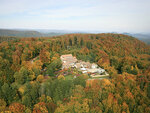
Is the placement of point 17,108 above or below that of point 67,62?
below

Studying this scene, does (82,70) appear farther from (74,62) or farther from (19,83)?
(19,83)

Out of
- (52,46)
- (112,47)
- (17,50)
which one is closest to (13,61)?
(17,50)

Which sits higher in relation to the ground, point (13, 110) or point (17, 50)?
point (17, 50)

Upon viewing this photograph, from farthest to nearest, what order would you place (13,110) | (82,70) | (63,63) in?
(63,63) < (82,70) < (13,110)

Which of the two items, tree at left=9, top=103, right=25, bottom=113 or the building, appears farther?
the building

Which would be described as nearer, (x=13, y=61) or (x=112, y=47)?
(x=13, y=61)

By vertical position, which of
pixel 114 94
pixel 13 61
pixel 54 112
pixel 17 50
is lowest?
pixel 54 112

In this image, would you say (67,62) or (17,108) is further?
(67,62)

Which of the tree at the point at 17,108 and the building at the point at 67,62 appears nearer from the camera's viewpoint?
the tree at the point at 17,108

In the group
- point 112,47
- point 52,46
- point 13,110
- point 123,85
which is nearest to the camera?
point 13,110

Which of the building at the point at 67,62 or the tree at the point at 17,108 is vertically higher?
the building at the point at 67,62

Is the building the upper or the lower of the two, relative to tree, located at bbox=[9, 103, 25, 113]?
upper
